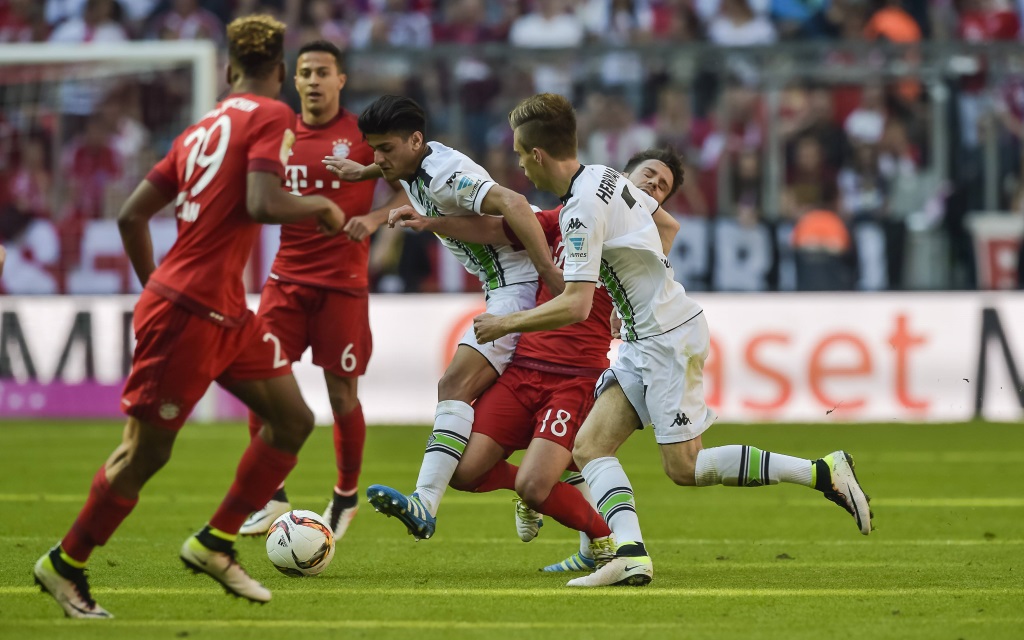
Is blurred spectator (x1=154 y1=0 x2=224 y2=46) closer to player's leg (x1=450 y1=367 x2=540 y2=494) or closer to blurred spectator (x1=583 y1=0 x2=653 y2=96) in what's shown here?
blurred spectator (x1=583 y1=0 x2=653 y2=96)

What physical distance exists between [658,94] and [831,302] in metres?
2.86

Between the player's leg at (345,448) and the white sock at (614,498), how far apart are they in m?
1.73

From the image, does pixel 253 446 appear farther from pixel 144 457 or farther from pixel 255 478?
pixel 144 457

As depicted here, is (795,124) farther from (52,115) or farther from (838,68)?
(52,115)

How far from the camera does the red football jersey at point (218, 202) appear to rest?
518 centimetres

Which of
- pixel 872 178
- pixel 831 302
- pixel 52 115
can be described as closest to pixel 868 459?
pixel 831 302

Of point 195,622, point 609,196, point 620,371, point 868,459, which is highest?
point 609,196

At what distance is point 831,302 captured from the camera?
14.1m

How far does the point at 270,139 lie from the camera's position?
17.1ft

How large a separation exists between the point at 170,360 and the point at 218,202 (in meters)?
0.57

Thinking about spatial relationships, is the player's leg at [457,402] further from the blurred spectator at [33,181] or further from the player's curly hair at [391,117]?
the blurred spectator at [33,181]

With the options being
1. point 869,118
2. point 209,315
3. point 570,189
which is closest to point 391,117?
point 570,189

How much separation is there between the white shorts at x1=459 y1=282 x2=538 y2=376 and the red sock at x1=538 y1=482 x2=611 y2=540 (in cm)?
67

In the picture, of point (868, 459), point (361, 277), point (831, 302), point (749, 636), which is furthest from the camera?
point (831, 302)
